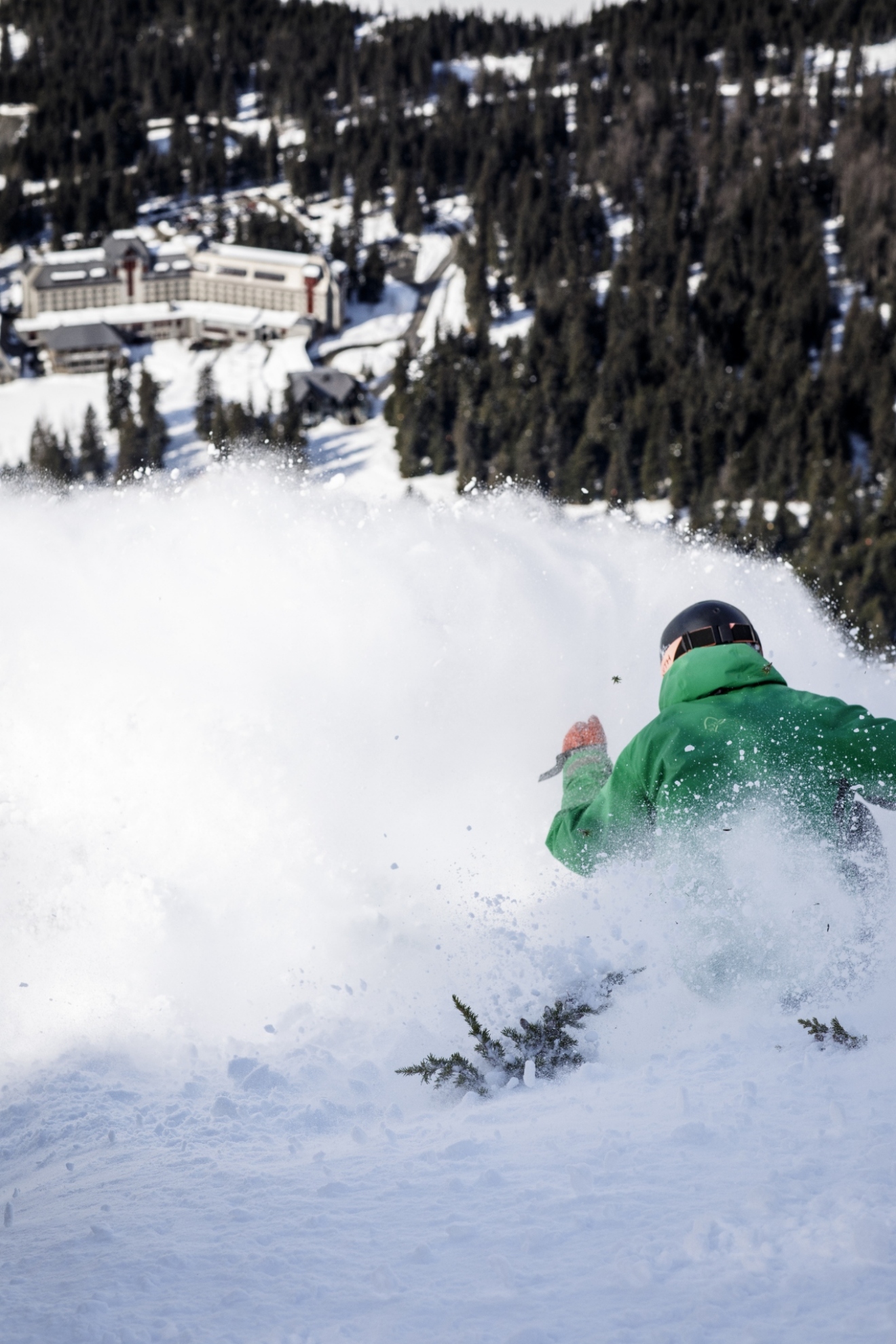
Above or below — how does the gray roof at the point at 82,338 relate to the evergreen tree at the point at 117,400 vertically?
above

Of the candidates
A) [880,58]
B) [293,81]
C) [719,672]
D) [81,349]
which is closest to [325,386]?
[81,349]

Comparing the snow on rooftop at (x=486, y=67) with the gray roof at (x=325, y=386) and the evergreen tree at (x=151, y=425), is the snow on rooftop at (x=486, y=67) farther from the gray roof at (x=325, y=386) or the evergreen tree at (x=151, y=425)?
the evergreen tree at (x=151, y=425)

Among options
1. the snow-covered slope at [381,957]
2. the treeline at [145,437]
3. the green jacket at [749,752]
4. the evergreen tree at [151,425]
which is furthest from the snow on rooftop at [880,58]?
the green jacket at [749,752]

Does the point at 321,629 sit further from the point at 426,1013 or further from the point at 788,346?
the point at 788,346

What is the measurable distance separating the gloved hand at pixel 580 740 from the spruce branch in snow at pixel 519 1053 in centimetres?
116

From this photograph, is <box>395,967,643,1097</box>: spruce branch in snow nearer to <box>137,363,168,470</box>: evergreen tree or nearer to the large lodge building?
<box>137,363,168,470</box>: evergreen tree

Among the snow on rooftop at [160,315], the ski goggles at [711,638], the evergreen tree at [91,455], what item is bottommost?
the evergreen tree at [91,455]

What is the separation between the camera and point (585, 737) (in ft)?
16.8

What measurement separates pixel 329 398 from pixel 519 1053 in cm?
4447

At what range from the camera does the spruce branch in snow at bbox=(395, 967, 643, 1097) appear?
4.17 m

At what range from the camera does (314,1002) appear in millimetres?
5254

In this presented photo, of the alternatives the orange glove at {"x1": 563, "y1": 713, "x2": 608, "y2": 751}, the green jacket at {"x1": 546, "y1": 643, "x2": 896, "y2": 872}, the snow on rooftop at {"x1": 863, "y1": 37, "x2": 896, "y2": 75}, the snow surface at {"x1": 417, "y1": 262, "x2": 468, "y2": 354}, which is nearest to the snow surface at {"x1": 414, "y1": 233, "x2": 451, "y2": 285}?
the snow surface at {"x1": 417, "y1": 262, "x2": 468, "y2": 354}

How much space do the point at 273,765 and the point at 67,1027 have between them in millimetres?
2290

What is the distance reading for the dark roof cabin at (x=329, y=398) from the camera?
45.5 m
